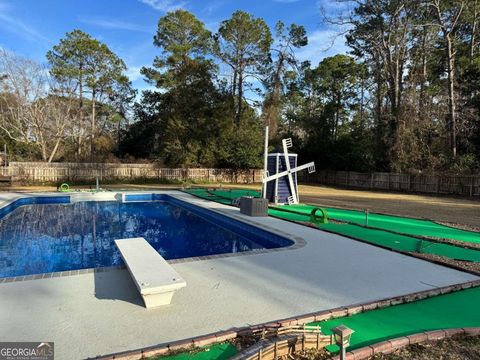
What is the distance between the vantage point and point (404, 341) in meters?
2.67

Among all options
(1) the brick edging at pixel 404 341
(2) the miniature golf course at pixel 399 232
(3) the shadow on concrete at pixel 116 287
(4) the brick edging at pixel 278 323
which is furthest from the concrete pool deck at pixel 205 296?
(2) the miniature golf course at pixel 399 232

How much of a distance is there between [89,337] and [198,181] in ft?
68.5

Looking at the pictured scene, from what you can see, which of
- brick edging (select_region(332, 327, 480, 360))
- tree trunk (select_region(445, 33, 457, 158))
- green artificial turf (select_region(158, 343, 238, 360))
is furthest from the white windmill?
tree trunk (select_region(445, 33, 457, 158))

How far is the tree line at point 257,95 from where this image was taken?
2016 cm

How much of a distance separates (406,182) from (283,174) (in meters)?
12.5

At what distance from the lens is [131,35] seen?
20875 mm

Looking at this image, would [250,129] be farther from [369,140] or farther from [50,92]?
[50,92]

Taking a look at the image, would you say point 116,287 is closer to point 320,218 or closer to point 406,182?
point 320,218

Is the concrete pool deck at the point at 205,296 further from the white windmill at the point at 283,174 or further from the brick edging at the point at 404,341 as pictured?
the white windmill at the point at 283,174

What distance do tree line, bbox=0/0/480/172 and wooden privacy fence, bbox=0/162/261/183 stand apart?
0.79m

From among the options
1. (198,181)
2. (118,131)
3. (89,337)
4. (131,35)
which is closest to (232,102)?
(198,181)

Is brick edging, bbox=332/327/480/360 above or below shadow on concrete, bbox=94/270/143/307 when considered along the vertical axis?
below

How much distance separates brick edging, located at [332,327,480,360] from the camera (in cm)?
247

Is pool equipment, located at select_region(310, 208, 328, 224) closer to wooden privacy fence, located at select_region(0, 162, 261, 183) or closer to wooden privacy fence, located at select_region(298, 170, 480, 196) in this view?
wooden privacy fence, located at select_region(298, 170, 480, 196)
